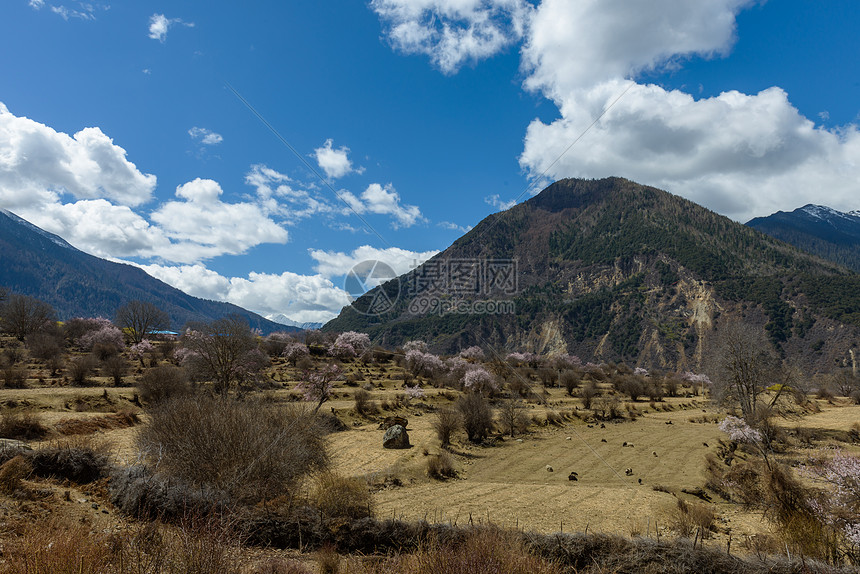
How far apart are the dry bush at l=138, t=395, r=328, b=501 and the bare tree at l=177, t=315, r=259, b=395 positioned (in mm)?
19050

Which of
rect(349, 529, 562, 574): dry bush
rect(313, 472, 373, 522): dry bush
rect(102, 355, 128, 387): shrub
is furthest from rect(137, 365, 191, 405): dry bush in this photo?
rect(349, 529, 562, 574): dry bush

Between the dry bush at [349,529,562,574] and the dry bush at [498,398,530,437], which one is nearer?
the dry bush at [349,529,562,574]

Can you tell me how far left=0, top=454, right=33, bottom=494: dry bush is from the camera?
27.9 ft

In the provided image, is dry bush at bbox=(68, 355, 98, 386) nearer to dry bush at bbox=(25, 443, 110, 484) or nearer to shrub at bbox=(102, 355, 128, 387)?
shrub at bbox=(102, 355, 128, 387)

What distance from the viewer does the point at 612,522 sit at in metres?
12.1

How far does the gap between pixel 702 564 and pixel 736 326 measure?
2968 cm

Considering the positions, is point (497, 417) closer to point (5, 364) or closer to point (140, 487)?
point (140, 487)

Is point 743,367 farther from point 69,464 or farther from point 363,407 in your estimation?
point 69,464

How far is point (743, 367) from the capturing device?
A: 27.6 metres

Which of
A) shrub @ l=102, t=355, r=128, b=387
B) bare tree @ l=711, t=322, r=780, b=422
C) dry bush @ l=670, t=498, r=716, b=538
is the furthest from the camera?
shrub @ l=102, t=355, r=128, b=387

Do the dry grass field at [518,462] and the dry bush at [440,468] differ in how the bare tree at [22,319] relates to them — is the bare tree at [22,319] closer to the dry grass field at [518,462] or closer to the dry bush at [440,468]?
the dry grass field at [518,462]

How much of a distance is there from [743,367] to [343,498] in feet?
96.9

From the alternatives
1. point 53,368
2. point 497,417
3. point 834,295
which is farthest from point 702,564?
Result: point 834,295

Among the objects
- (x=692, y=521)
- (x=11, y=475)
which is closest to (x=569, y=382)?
(x=692, y=521)
